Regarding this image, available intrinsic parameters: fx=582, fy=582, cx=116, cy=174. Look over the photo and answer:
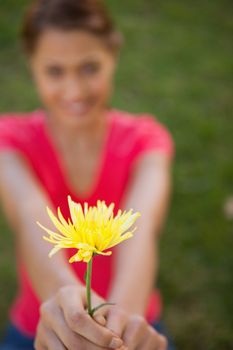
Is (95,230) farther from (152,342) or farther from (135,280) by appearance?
(135,280)

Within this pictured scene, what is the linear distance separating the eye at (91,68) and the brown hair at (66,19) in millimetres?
66

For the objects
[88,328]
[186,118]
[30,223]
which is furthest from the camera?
[186,118]

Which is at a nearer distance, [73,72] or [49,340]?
[49,340]

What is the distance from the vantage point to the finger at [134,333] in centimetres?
60

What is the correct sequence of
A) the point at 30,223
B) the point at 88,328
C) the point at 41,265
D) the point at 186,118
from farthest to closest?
the point at 186,118 → the point at 30,223 → the point at 41,265 → the point at 88,328

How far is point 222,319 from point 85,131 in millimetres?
763

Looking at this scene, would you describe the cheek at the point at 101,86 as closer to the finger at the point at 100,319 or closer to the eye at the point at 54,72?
the eye at the point at 54,72

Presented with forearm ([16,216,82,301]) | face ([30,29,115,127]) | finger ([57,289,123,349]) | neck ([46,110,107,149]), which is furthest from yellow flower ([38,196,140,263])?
neck ([46,110,107,149])

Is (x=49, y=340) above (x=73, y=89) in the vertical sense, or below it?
above

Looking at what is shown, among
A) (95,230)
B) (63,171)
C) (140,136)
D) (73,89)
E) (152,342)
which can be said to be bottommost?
(63,171)

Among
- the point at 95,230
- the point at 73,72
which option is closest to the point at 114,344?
the point at 95,230

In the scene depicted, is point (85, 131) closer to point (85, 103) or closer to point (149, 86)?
point (85, 103)

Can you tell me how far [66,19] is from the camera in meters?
1.31

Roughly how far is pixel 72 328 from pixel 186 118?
2.18 meters
